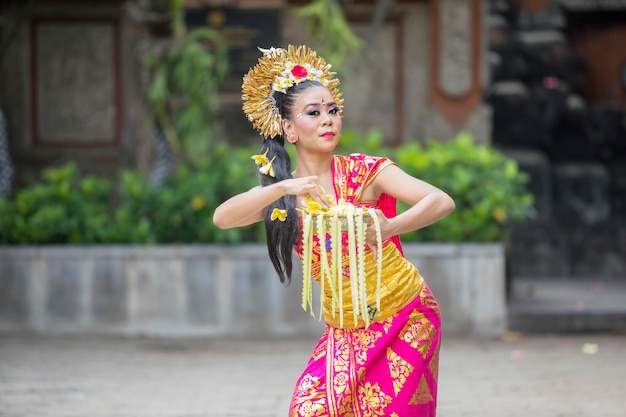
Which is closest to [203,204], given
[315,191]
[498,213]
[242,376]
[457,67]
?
[242,376]

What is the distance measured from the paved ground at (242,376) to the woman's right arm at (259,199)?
8.79ft

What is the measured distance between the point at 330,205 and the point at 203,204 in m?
5.86

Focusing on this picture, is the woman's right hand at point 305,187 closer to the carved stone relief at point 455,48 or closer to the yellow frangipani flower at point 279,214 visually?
the yellow frangipani flower at point 279,214

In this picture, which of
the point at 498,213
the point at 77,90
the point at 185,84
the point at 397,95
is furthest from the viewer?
the point at 77,90

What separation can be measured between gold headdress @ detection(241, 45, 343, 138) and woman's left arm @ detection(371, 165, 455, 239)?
0.39 metres

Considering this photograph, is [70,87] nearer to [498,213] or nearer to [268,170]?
[498,213]

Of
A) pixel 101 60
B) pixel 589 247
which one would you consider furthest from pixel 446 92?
pixel 101 60

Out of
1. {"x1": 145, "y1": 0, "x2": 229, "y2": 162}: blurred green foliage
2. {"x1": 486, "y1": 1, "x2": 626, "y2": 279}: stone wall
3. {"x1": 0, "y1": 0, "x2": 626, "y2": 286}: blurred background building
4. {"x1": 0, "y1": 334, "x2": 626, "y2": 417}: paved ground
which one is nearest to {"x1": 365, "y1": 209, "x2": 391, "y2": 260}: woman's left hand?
{"x1": 0, "y1": 334, "x2": 626, "y2": 417}: paved ground

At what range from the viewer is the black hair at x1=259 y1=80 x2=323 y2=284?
468cm

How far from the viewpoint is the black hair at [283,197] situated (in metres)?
4.68

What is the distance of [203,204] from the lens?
10344 mm

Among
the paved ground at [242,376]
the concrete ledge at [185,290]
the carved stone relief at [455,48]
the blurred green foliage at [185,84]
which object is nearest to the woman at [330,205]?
the paved ground at [242,376]

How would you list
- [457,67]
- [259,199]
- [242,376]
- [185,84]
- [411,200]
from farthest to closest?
[457,67], [185,84], [242,376], [411,200], [259,199]

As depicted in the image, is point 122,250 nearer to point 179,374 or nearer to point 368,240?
point 179,374
